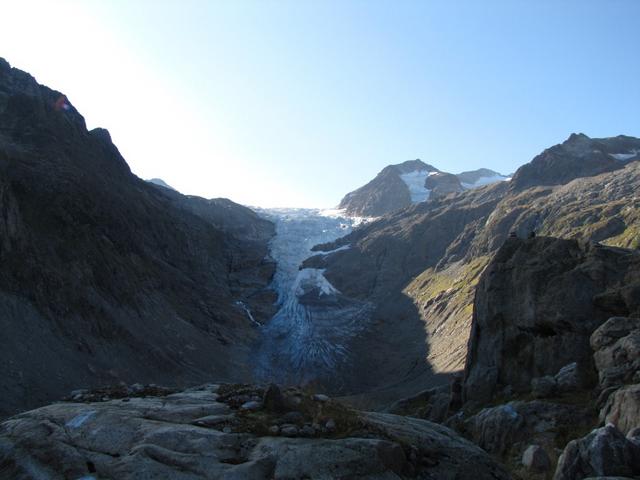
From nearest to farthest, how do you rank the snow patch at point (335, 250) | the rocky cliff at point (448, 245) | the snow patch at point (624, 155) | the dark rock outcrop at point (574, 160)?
the rocky cliff at point (448, 245), the dark rock outcrop at point (574, 160), the snow patch at point (335, 250), the snow patch at point (624, 155)

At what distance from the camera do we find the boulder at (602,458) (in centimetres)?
1233

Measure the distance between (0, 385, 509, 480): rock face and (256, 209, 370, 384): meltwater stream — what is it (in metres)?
72.2

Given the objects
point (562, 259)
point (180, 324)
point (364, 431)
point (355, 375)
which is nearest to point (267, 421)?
point (364, 431)

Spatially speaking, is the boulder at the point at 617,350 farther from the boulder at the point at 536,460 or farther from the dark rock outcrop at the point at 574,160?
the dark rock outcrop at the point at 574,160

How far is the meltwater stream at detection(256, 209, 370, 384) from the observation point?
3701 inches

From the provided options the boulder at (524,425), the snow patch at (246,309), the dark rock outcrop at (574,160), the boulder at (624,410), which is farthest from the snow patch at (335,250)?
the boulder at (624,410)

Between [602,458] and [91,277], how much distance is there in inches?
2902

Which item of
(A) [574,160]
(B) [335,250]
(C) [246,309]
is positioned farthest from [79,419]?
(A) [574,160]

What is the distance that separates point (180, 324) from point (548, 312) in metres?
65.4

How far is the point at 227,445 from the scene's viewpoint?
12.8 meters

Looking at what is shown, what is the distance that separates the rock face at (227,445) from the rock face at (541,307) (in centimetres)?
1339

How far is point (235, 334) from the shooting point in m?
98.4

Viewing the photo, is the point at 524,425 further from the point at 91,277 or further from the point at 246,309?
the point at 246,309

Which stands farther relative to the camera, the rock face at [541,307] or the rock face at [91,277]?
the rock face at [91,277]
